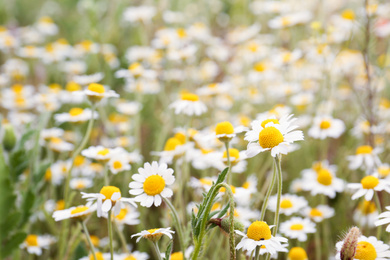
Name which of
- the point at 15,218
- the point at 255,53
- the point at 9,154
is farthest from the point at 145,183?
the point at 255,53

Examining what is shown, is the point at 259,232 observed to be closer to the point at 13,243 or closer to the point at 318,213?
the point at 318,213

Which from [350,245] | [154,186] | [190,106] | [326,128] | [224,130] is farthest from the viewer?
[326,128]

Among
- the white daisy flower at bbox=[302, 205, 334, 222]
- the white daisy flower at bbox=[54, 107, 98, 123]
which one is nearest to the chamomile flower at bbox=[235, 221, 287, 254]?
the white daisy flower at bbox=[302, 205, 334, 222]

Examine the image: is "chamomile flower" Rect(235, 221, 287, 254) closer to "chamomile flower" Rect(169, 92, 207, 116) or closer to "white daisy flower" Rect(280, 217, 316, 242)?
"white daisy flower" Rect(280, 217, 316, 242)

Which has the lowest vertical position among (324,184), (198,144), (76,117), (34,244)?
(34,244)

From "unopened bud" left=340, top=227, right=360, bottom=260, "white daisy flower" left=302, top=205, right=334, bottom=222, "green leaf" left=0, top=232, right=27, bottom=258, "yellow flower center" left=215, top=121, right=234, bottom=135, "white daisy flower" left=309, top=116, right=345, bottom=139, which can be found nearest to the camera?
"unopened bud" left=340, top=227, right=360, bottom=260

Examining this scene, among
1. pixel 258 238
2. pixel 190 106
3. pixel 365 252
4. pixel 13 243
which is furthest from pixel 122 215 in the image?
pixel 365 252

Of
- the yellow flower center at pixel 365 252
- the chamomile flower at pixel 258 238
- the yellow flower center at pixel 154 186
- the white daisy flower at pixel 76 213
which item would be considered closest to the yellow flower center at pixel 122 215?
the white daisy flower at pixel 76 213

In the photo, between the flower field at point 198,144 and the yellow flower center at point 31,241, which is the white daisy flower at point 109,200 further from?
the yellow flower center at point 31,241

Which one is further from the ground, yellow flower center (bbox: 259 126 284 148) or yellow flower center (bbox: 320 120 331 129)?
yellow flower center (bbox: 320 120 331 129)
